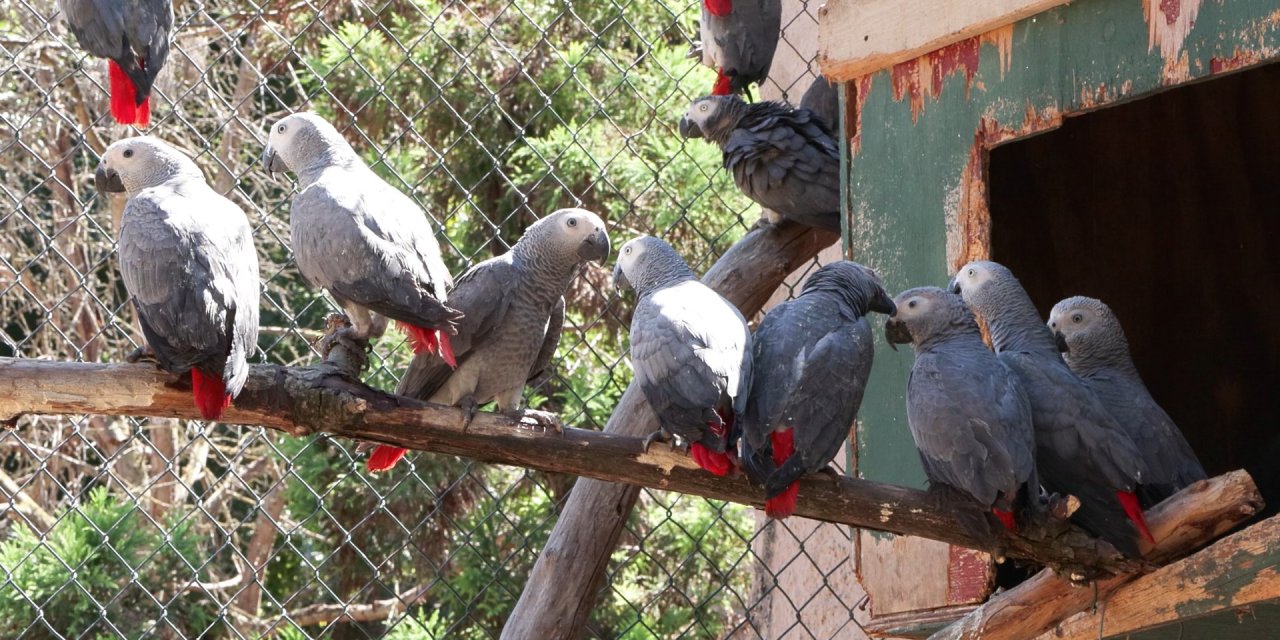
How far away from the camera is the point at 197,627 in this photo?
13.8ft

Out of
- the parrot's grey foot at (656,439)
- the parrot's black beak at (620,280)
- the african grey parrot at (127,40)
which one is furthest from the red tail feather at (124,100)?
the parrot's grey foot at (656,439)

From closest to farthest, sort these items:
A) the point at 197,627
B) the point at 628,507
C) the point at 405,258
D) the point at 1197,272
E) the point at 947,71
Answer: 1. the point at 405,258
2. the point at 947,71
3. the point at 628,507
4. the point at 1197,272
5. the point at 197,627

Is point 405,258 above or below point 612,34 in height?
below

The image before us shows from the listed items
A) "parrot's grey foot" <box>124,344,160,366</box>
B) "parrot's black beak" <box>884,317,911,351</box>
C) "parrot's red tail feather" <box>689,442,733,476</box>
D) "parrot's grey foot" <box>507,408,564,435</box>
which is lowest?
"parrot's red tail feather" <box>689,442,733,476</box>

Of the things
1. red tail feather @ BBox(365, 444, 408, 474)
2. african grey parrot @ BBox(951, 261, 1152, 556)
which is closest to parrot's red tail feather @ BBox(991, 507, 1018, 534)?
african grey parrot @ BBox(951, 261, 1152, 556)

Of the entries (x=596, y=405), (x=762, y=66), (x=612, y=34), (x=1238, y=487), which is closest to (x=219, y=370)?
(x=1238, y=487)

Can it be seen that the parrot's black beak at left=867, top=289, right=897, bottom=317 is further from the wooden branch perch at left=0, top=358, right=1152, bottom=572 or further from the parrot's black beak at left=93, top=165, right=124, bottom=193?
the parrot's black beak at left=93, top=165, right=124, bottom=193

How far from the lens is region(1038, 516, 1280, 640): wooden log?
1.91 meters

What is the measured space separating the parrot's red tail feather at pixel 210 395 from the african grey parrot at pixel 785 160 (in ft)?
5.22

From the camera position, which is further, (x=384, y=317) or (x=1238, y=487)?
(x=384, y=317)

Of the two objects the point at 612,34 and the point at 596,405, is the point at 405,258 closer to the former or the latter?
the point at 596,405

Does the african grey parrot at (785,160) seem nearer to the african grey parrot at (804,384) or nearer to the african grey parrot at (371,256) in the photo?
the african grey parrot at (804,384)

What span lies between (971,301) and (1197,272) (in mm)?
1341

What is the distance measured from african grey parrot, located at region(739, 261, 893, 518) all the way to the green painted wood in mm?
374
